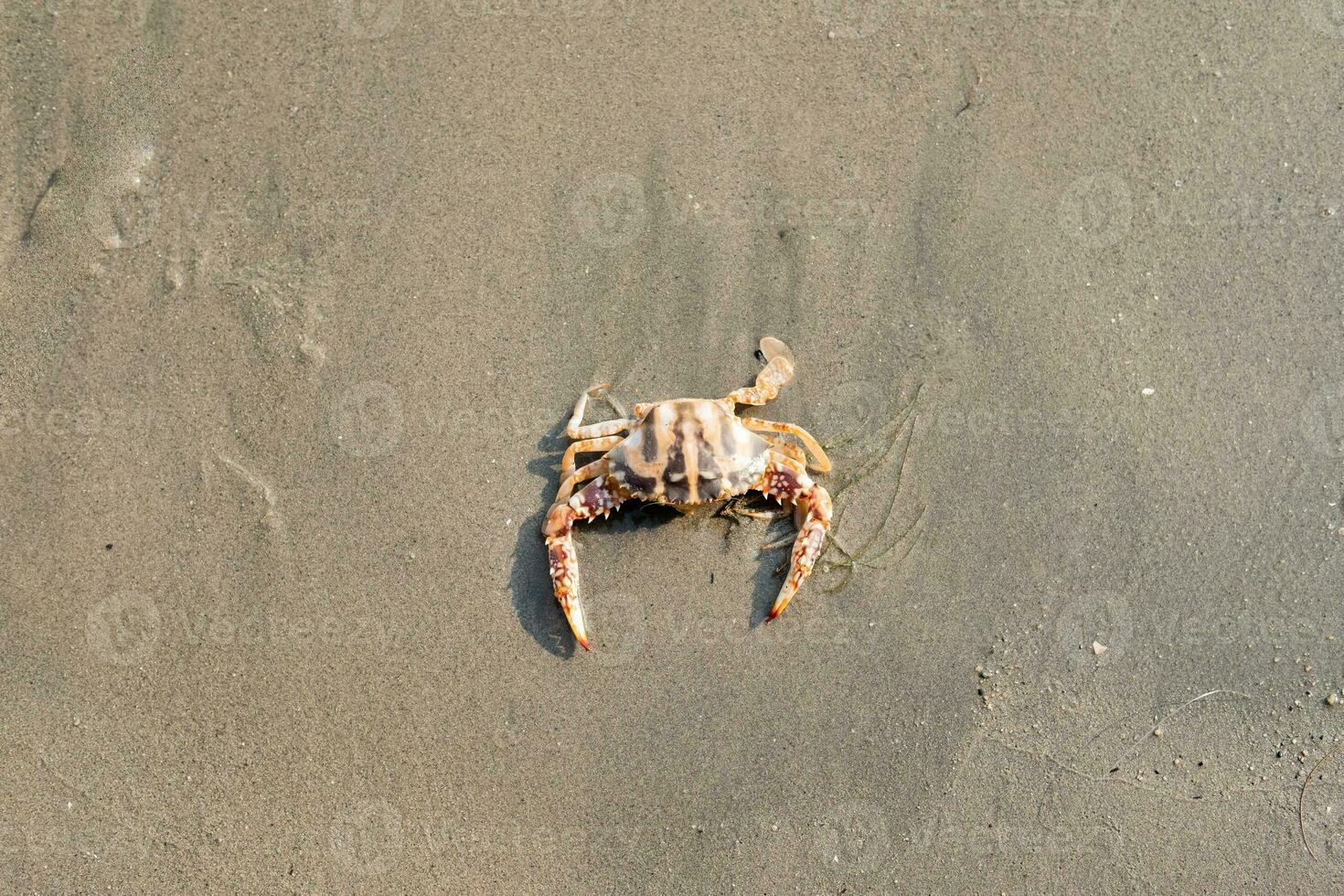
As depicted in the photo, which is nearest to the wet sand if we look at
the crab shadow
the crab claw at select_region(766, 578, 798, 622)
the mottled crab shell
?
the crab shadow

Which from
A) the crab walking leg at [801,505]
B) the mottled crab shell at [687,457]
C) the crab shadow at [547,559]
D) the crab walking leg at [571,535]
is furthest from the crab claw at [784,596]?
the crab walking leg at [571,535]

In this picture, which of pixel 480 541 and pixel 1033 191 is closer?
pixel 480 541

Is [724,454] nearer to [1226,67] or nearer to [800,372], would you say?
[800,372]

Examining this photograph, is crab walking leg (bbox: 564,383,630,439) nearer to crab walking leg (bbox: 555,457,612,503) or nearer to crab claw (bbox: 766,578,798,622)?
crab walking leg (bbox: 555,457,612,503)

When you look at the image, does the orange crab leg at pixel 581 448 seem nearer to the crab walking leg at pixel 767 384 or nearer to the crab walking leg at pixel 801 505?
the crab walking leg at pixel 767 384

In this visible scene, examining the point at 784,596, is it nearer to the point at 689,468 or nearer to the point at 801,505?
the point at 801,505

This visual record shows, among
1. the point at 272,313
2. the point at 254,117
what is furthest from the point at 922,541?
the point at 254,117

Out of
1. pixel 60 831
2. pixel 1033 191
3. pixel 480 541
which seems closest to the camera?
pixel 60 831
